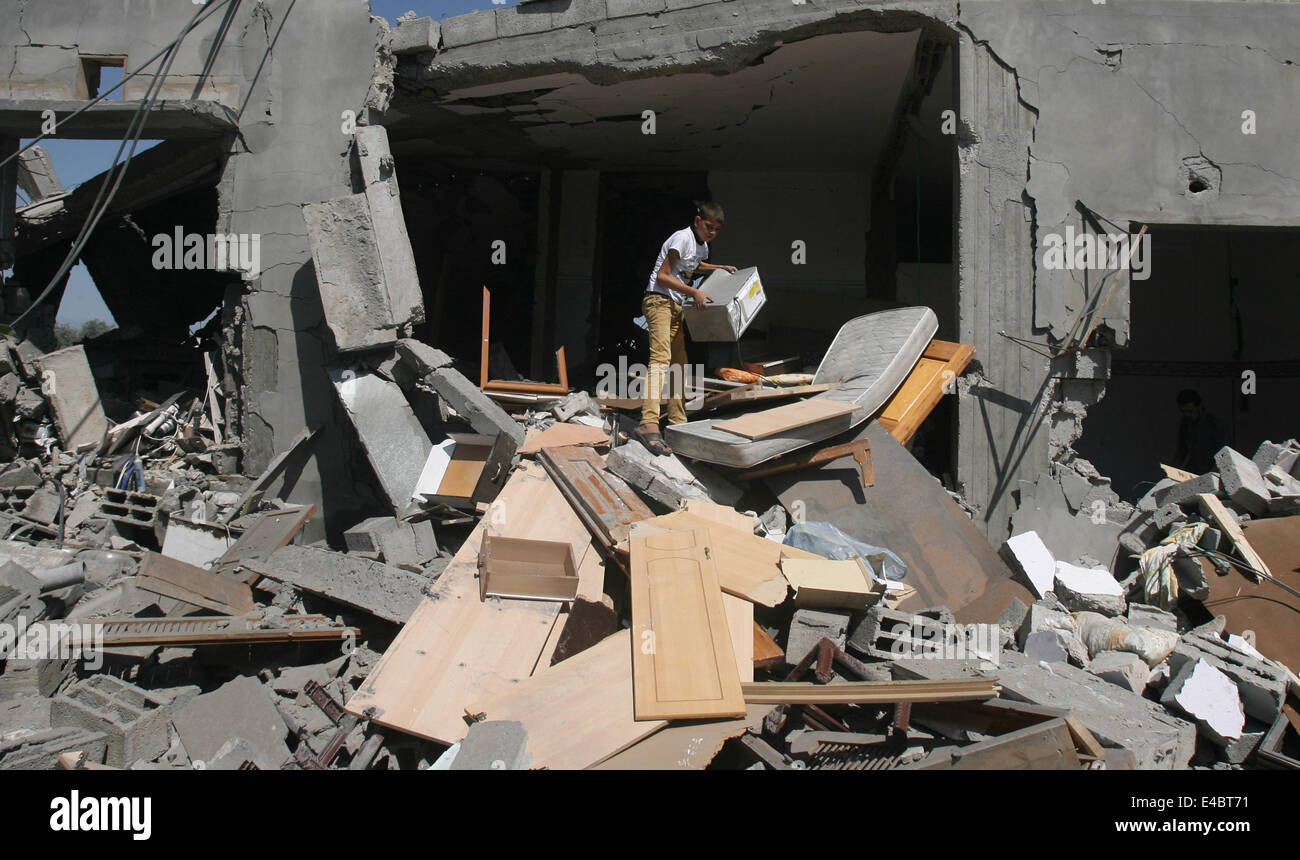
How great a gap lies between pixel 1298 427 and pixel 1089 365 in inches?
190

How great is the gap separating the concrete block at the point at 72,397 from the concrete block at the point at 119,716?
154 inches

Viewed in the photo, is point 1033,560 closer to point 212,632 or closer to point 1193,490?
point 1193,490

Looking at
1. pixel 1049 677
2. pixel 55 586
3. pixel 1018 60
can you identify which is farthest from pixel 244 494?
pixel 1018 60

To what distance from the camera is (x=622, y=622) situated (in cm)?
403

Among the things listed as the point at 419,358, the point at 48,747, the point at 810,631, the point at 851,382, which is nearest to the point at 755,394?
the point at 851,382

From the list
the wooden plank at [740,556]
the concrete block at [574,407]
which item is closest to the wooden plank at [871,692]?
the wooden plank at [740,556]

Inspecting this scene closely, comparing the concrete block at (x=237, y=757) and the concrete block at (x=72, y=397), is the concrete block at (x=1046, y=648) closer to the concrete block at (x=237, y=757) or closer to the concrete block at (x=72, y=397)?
the concrete block at (x=237, y=757)

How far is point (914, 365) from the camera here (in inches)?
221

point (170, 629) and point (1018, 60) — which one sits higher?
point (1018, 60)

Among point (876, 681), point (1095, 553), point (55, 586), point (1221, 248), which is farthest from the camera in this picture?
point (1221, 248)

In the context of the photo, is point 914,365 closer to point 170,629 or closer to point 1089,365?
point 1089,365

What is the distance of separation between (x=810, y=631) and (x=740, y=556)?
581mm

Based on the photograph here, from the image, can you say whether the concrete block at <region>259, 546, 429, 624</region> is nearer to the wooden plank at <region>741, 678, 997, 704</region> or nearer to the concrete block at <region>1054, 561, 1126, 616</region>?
the wooden plank at <region>741, 678, 997, 704</region>

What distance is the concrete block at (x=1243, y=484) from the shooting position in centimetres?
467
